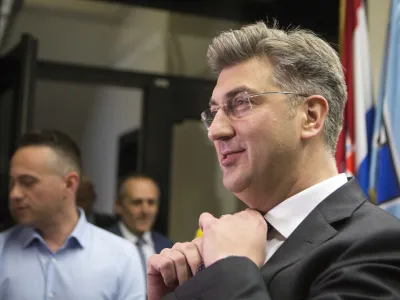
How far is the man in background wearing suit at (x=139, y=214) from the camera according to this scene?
390cm

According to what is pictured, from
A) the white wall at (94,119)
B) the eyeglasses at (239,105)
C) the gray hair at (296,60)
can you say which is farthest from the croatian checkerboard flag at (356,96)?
the white wall at (94,119)

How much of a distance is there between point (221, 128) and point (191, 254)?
25 centimetres

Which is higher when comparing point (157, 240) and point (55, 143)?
point (55, 143)

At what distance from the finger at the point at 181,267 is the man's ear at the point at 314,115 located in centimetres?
34

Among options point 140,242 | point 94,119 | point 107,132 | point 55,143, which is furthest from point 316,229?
point 94,119

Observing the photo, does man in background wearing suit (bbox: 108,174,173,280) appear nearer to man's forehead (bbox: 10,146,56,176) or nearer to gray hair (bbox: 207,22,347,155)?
man's forehead (bbox: 10,146,56,176)

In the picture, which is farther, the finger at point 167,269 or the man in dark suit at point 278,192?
the finger at point 167,269

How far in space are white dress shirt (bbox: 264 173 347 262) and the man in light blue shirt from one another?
1.11 meters

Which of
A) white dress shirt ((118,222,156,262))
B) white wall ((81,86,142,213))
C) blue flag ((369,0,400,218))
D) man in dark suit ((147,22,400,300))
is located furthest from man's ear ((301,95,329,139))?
white wall ((81,86,142,213))

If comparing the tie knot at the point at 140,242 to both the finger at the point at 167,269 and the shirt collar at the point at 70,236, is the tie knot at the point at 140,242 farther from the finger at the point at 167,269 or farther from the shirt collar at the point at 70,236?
the finger at the point at 167,269

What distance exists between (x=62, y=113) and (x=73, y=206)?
15.5 ft

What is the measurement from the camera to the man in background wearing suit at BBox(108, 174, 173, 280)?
12.8ft

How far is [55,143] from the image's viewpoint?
2473 millimetres

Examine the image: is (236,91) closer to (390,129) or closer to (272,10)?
→ (390,129)
